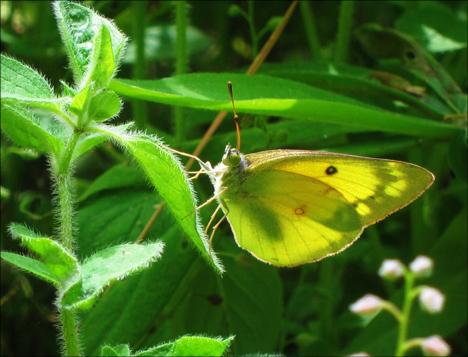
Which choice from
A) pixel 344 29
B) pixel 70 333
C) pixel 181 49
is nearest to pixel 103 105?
pixel 70 333

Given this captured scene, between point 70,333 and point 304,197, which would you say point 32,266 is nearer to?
point 70,333

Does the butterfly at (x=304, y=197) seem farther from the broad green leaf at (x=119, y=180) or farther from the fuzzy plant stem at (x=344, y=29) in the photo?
the fuzzy plant stem at (x=344, y=29)

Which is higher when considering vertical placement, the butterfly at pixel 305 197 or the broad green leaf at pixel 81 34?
the broad green leaf at pixel 81 34

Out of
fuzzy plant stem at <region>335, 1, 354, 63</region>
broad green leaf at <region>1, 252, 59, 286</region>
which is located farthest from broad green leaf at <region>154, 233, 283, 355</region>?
broad green leaf at <region>1, 252, 59, 286</region>

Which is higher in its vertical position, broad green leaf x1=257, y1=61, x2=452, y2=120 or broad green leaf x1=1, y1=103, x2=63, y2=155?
broad green leaf x1=257, y1=61, x2=452, y2=120

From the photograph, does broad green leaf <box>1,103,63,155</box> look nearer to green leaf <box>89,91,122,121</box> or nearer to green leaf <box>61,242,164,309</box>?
green leaf <box>89,91,122,121</box>

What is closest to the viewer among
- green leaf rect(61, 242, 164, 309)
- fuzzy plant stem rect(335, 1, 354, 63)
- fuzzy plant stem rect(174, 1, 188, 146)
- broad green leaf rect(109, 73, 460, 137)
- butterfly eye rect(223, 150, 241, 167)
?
green leaf rect(61, 242, 164, 309)

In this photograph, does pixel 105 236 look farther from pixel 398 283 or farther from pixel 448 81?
pixel 398 283

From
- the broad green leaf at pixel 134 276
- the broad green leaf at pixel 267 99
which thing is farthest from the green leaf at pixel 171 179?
the broad green leaf at pixel 134 276
